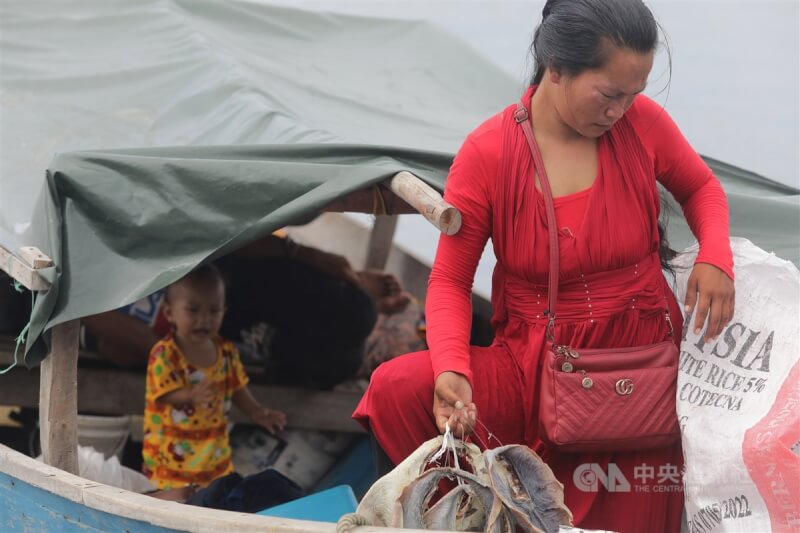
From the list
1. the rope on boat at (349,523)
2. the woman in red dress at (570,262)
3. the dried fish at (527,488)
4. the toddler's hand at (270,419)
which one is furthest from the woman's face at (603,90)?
the toddler's hand at (270,419)

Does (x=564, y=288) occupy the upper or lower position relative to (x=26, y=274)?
upper

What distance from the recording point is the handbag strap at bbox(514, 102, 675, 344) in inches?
81.2

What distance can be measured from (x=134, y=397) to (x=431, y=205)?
2071 mm

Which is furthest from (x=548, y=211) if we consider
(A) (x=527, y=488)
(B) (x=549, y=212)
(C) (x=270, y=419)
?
(C) (x=270, y=419)

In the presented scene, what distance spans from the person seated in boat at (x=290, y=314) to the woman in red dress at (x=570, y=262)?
70.7 inches

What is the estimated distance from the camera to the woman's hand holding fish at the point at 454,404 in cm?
193

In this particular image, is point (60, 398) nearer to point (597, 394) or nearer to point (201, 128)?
point (201, 128)

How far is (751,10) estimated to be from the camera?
7.93 meters

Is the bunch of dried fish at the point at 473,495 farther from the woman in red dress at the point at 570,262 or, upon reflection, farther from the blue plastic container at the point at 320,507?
the blue plastic container at the point at 320,507

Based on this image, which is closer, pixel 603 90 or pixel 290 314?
pixel 603 90

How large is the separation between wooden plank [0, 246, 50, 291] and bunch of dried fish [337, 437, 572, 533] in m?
0.99

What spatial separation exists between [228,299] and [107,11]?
1.34 meters

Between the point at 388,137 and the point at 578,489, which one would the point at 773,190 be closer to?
the point at 388,137

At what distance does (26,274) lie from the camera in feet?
7.85
